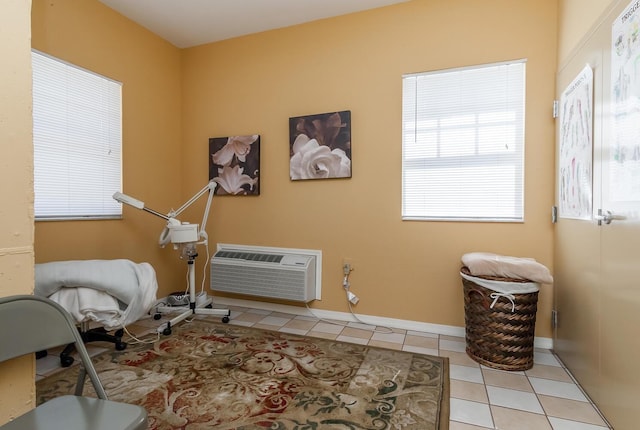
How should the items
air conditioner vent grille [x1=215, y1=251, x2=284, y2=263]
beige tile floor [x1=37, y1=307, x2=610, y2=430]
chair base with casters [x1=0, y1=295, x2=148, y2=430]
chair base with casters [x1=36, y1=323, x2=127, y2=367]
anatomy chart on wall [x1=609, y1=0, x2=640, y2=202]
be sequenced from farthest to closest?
air conditioner vent grille [x1=215, y1=251, x2=284, y2=263], chair base with casters [x1=36, y1=323, x2=127, y2=367], beige tile floor [x1=37, y1=307, x2=610, y2=430], anatomy chart on wall [x1=609, y1=0, x2=640, y2=202], chair base with casters [x1=0, y1=295, x2=148, y2=430]

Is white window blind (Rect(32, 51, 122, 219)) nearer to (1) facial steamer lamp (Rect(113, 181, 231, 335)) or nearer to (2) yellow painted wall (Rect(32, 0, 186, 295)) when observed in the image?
(2) yellow painted wall (Rect(32, 0, 186, 295))

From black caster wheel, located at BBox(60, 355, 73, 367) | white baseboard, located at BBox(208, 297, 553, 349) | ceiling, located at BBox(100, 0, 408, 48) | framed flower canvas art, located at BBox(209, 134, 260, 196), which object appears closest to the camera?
black caster wheel, located at BBox(60, 355, 73, 367)

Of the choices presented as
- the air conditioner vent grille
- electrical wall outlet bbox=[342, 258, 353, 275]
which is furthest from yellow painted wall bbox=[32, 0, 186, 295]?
electrical wall outlet bbox=[342, 258, 353, 275]

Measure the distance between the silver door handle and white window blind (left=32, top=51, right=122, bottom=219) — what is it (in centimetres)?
353

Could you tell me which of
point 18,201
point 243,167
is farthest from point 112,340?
point 243,167

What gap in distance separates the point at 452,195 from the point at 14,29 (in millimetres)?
2647

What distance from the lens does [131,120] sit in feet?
9.77

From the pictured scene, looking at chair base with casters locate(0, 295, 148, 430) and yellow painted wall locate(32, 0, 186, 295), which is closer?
chair base with casters locate(0, 295, 148, 430)

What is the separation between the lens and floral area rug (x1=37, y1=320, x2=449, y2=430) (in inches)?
59.5

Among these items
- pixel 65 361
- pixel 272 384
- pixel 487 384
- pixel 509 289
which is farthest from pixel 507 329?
pixel 65 361

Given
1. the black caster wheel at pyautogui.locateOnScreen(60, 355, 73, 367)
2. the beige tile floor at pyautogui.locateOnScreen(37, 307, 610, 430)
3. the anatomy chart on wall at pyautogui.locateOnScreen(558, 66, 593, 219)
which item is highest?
the anatomy chart on wall at pyautogui.locateOnScreen(558, 66, 593, 219)

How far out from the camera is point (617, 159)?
4.64 feet

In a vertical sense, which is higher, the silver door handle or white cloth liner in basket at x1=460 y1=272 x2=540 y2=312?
the silver door handle

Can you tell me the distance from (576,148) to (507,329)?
120 cm
